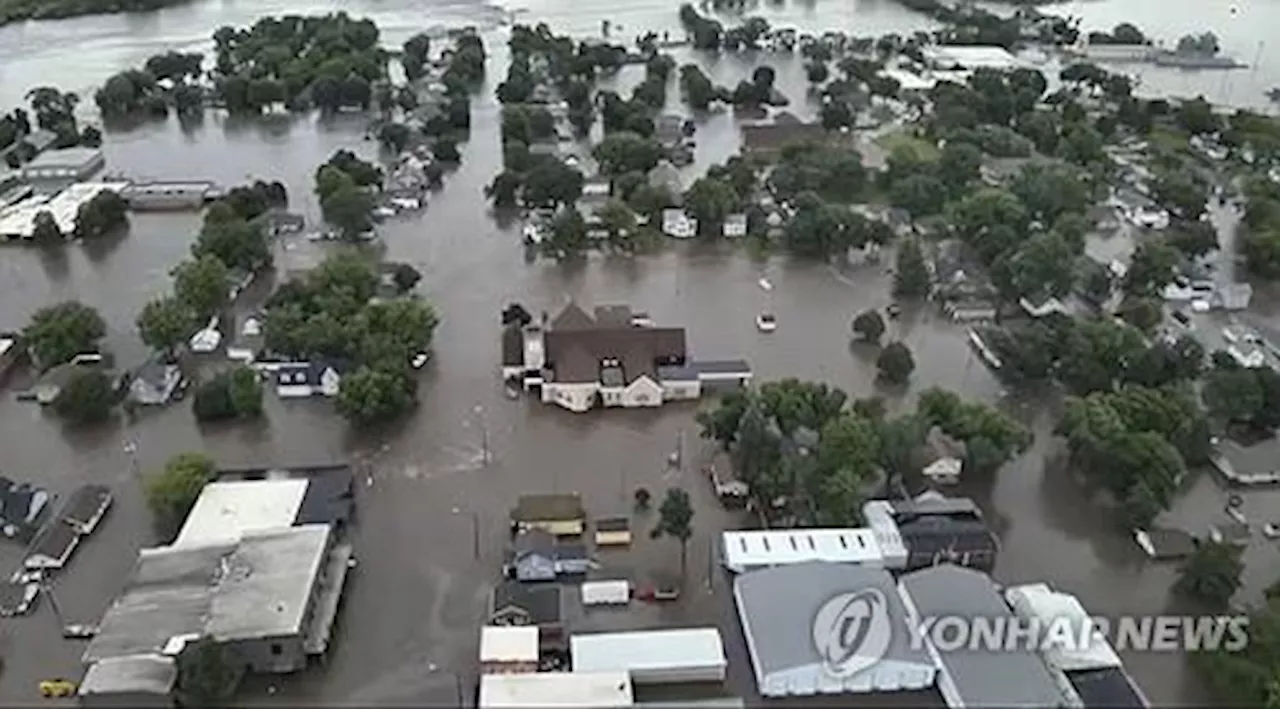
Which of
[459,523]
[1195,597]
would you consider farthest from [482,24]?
[1195,597]

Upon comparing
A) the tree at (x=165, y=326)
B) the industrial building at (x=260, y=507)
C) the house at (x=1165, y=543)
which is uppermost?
the tree at (x=165, y=326)

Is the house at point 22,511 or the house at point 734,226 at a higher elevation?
the house at point 734,226

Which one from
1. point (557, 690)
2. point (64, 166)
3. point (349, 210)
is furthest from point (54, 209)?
point (557, 690)

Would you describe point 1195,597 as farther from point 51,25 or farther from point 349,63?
point 51,25

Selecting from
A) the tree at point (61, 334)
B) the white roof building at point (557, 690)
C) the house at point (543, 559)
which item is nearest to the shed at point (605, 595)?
the house at point (543, 559)

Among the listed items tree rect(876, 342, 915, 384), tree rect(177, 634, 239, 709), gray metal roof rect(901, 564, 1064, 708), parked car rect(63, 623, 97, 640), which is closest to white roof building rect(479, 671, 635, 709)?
tree rect(177, 634, 239, 709)

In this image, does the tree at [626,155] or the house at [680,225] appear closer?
the house at [680,225]

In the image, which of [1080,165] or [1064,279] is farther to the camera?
[1080,165]

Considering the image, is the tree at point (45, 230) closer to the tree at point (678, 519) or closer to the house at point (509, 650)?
the tree at point (678, 519)
